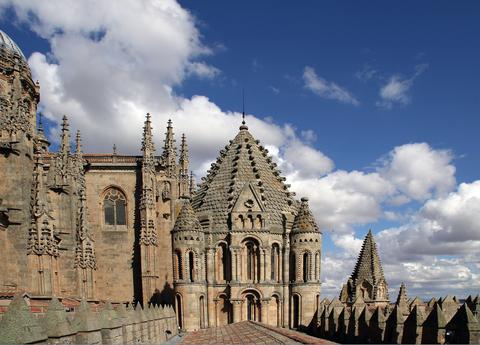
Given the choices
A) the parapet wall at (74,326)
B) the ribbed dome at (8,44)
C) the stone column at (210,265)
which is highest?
the ribbed dome at (8,44)

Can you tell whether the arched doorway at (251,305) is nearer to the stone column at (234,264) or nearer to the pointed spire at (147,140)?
the stone column at (234,264)

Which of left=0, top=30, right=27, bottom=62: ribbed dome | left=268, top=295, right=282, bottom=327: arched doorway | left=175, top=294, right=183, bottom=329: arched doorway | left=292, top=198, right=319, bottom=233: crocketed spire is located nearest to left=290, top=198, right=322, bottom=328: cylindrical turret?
left=292, top=198, right=319, bottom=233: crocketed spire

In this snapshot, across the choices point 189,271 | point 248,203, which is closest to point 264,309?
point 189,271

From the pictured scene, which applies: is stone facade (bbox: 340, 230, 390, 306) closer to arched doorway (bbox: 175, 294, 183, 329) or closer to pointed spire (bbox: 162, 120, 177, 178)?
arched doorway (bbox: 175, 294, 183, 329)

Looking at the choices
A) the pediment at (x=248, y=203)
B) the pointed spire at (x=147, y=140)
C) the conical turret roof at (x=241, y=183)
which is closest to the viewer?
the pediment at (x=248, y=203)

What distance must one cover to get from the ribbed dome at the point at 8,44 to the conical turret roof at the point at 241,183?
71.5 ft

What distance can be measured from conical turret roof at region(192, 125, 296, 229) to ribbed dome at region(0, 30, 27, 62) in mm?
21782

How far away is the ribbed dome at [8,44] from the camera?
4116 cm

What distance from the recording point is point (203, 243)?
3269 centimetres

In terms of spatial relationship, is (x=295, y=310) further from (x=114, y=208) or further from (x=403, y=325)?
(x=114, y=208)

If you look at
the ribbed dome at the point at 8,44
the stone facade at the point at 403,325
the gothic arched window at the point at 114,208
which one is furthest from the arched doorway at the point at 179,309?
the ribbed dome at the point at 8,44

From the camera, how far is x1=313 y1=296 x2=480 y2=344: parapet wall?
18.1m

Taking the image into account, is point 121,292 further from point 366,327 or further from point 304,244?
point 366,327

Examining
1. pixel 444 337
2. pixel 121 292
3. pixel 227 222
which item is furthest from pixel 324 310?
pixel 121 292
